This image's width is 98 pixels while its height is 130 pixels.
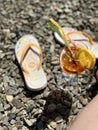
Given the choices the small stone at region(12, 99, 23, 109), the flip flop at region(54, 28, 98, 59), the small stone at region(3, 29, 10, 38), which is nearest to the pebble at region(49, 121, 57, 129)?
the small stone at region(12, 99, 23, 109)

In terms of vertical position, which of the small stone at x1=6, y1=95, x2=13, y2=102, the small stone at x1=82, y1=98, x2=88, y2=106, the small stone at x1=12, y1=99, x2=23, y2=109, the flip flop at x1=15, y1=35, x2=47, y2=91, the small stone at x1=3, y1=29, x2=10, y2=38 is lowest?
the small stone at x1=82, y1=98, x2=88, y2=106

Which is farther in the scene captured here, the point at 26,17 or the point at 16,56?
the point at 26,17

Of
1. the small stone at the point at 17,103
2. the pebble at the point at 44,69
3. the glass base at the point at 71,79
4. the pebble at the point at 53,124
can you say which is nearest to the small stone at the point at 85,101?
the pebble at the point at 44,69

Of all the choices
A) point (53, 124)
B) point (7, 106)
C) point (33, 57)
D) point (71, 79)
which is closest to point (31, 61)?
point (33, 57)

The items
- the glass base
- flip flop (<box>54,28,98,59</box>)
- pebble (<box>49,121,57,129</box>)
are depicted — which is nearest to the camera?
pebble (<box>49,121,57,129</box>)

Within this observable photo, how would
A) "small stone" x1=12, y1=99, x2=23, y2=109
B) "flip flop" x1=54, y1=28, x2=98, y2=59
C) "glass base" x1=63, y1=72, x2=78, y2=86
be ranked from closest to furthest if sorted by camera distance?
"small stone" x1=12, y1=99, x2=23, y2=109 → "glass base" x1=63, y1=72, x2=78, y2=86 → "flip flop" x1=54, y1=28, x2=98, y2=59

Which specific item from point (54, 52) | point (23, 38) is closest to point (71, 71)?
point (54, 52)

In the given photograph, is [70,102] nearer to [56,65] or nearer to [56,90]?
[56,90]

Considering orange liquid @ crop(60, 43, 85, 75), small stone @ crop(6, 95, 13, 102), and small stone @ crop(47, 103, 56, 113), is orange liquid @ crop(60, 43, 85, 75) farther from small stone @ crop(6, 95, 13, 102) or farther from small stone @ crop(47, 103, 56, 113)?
small stone @ crop(6, 95, 13, 102)

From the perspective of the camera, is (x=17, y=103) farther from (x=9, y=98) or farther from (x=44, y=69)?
(x=44, y=69)
